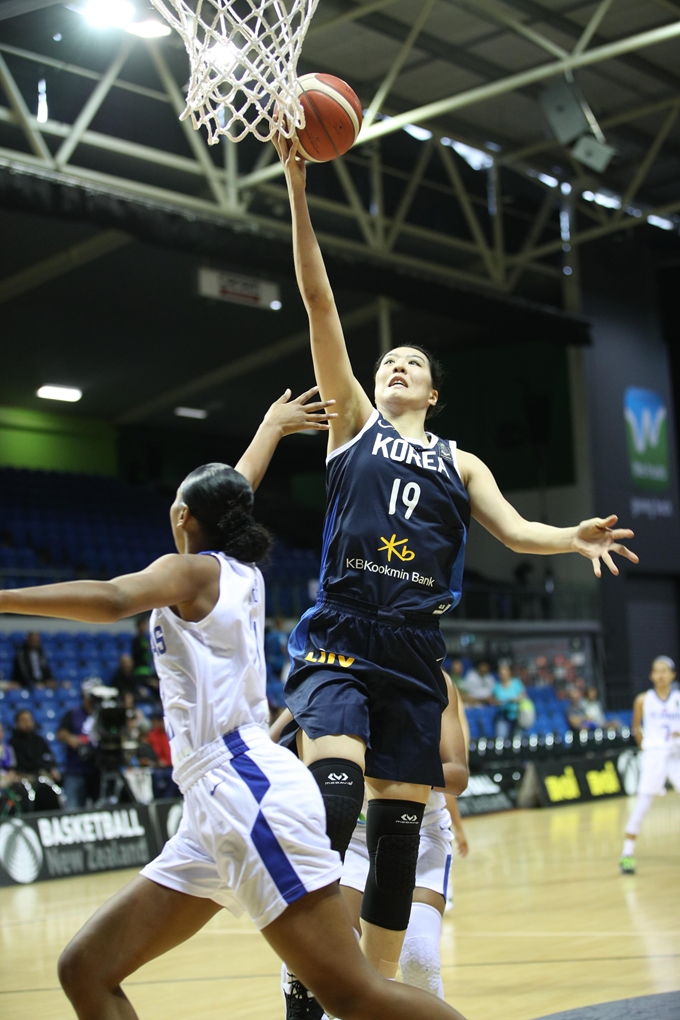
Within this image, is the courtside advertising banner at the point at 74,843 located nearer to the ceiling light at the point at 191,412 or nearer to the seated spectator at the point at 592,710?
the seated spectator at the point at 592,710

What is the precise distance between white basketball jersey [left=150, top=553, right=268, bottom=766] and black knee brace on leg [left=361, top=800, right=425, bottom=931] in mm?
689

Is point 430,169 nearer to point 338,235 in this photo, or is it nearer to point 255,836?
point 338,235

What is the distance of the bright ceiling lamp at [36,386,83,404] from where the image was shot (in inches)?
890

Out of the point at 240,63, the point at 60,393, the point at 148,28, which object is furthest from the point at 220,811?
the point at 60,393

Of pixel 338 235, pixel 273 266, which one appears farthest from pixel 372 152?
pixel 273 266

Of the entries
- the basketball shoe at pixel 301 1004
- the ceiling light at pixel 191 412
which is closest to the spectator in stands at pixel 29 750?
the basketball shoe at pixel 301 1004

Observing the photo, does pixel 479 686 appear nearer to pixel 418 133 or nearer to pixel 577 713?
pixel 577 713

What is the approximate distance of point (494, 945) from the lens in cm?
641

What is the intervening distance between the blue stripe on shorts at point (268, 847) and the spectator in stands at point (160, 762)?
9490 mm

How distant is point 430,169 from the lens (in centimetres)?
2039

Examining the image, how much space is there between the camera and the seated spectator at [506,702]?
16.6 m

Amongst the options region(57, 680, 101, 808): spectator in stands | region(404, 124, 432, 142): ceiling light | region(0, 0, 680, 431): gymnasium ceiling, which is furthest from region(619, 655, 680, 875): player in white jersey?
region(404, 124, 432, 142): ceiling light

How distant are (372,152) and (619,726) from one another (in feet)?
32.2

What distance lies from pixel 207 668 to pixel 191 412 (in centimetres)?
2222
